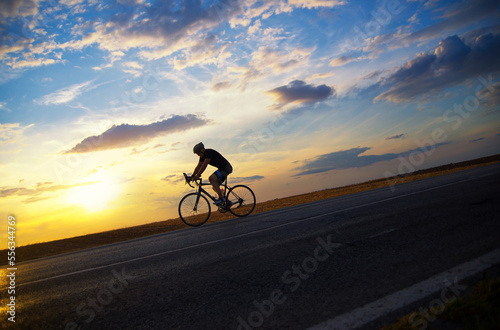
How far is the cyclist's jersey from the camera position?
905cm

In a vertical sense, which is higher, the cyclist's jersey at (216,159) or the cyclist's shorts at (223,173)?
the cyclist's jersey at (216,159)

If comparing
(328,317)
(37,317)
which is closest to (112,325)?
(37,317)

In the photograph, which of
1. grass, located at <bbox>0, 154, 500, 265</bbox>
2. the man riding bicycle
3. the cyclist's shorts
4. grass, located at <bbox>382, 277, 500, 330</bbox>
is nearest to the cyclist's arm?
the man riding bicycle

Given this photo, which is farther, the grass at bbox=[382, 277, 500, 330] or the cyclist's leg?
the cyclist's leg

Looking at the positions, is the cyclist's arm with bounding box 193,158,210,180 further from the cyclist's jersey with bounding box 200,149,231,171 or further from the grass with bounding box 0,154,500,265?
the grass with bounding box 0,154,500,265

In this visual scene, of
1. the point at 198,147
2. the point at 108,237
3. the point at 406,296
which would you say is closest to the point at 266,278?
the point at 406,296

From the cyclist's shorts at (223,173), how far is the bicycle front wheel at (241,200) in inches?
20.7

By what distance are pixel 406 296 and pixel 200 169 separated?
7.43 metres

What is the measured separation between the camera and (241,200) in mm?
10070

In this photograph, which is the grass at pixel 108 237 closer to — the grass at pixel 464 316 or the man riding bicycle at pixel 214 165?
the man riding bicycle at pixel 214 165

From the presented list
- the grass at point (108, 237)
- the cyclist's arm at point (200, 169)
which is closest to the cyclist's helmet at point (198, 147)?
the cyclist's arm at point (200, 169)

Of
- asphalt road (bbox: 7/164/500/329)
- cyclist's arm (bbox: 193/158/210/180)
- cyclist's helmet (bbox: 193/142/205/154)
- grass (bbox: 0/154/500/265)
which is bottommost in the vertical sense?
asphalt road (bbox: 7/164/500/329)

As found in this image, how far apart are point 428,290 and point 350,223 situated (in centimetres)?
340

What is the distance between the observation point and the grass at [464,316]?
183cm
